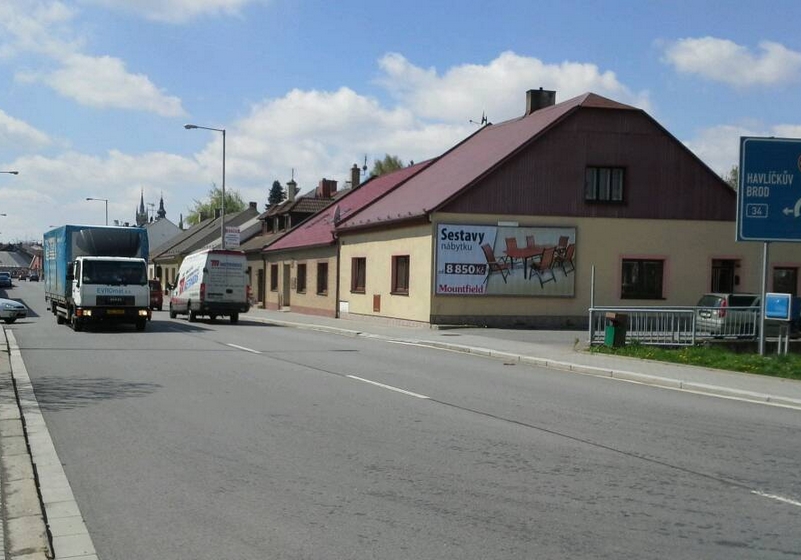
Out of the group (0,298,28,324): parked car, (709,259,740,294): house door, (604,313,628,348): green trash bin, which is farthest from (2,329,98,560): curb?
(709,259,740,294): house door

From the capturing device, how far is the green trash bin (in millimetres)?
20516

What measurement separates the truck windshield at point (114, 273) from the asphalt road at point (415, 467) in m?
12.0

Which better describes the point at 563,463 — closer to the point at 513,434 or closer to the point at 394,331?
the point at 513,434

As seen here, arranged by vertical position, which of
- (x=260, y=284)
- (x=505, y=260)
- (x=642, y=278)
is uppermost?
(x=505, y=260)

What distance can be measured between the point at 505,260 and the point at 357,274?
8.80m

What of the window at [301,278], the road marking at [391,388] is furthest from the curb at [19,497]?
the window at [301,278]

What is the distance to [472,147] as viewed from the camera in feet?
122

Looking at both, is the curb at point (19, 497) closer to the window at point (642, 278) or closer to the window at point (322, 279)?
the window at point (642, 278)

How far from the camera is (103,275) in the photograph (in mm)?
26359

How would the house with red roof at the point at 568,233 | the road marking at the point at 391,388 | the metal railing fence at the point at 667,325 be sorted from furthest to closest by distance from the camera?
1. the house with red roof at the point at 568,233
2. the metal railing fence at the point at 667,325
3. the road marking at the point at 391,388

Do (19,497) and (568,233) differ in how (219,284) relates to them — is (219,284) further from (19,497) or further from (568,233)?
(19,497)

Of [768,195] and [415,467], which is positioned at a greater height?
[768,195]

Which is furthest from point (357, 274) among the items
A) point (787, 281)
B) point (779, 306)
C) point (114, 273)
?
point (779, 306)

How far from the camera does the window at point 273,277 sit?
162 ft
